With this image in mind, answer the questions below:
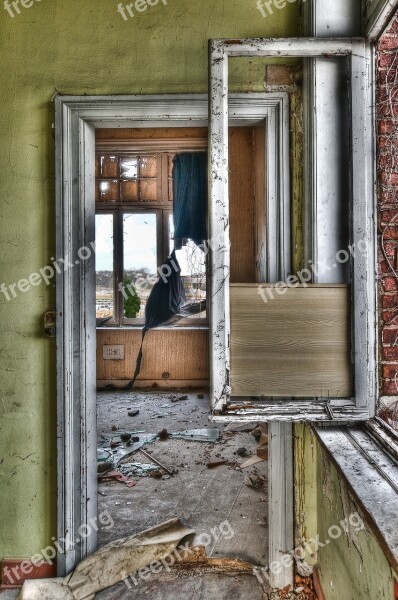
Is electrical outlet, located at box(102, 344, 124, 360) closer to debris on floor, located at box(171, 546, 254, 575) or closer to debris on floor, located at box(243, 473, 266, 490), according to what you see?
debris on floor, located at box(243, 473, 266, 490)

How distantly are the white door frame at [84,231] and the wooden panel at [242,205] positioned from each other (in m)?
0.72

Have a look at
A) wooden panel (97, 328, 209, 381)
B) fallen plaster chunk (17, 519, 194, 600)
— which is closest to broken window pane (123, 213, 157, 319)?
wooden panel (97, 328, 209, 381)

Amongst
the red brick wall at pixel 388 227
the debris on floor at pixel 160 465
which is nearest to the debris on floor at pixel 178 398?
the debris on floor at pixel 160 465

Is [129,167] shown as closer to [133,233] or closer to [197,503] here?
[133,233]

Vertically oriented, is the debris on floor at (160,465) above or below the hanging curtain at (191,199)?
below

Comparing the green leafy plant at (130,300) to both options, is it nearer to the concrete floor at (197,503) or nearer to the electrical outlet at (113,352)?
the electrical outlet at (113,352)

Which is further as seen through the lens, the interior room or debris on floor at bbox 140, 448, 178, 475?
debris on floor at bbox 140, 448, 178, 475

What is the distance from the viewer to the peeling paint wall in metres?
1.14

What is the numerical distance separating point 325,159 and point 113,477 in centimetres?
259

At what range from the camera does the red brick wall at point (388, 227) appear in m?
1.47

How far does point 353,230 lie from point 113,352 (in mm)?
4241

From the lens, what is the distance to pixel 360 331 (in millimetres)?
1461

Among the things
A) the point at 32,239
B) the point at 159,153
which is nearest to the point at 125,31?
the point at 32,239

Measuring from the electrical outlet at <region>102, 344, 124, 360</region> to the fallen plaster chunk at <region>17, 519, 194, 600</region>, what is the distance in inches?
123
